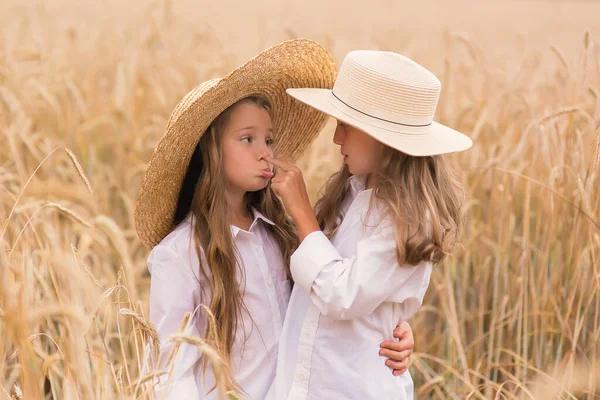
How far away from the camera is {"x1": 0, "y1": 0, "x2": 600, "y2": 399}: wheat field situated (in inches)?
62.1

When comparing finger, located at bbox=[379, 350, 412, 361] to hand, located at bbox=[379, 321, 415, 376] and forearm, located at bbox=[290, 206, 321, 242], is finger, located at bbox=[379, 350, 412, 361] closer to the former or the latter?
hand, located at bbox=[379, 321, 415, 376]

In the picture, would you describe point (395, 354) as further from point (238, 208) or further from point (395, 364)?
point (238, 208)

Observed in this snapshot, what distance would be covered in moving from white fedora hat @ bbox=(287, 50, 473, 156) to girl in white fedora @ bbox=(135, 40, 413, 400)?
0.22 metres

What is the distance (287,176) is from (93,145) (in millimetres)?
2120

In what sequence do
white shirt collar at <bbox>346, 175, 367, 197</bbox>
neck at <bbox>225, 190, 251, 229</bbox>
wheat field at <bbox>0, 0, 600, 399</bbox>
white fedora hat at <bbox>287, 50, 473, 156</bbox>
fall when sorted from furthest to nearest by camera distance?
neck at <bbox>225, 190, 251, 229</bbox> < white shirt collar at <bbox>346, 175, 367, 197</bbox> < white fedora hat at <bbox>287, 50, 473, 156</bbox> < wheat field at <bbox>0, 0, 600, 399</bbox>

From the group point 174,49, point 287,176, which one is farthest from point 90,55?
point 287,176

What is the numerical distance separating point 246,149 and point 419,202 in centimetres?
45

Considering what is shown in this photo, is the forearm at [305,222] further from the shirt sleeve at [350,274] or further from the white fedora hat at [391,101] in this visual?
the white fedora hat at [391,101]

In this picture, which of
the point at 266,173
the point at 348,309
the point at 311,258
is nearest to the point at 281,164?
the point at 266,173

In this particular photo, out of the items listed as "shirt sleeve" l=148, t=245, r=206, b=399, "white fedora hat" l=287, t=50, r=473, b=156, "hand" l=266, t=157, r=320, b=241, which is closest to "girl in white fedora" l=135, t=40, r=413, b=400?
"shirt sleeve" l=148, t=245, r=206, b=399

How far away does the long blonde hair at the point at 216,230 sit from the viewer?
179cm

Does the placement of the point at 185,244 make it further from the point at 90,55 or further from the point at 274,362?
the point at 90,55

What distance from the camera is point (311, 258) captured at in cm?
164

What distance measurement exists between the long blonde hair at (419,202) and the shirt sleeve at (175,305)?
36 centimetres
